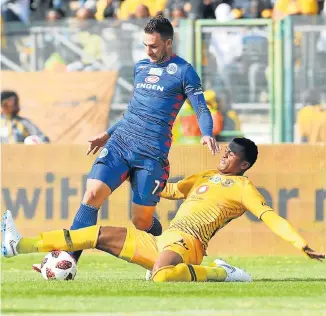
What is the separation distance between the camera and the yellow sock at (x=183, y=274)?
9.73m

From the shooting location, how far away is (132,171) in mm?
10836

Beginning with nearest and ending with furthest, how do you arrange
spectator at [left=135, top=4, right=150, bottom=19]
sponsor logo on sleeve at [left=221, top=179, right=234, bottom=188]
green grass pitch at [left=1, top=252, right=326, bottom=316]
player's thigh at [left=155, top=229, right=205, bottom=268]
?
green grass pitch at [left=1, top=252, right=326, bottom=316], player's thigh at [left=155, top=229, right=205, bottom=268], sponsor logo on sleeve at [left=221, top=179, right=234, bottom=188], spectator at [left=135, top=4, right=150, bottom=19]

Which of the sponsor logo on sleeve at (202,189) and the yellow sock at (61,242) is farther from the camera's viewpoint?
the sponsor logo on sleeve at (202,189)

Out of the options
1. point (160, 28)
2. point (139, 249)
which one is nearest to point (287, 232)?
point (139, 249)

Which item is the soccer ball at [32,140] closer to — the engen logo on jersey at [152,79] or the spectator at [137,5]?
the engen logo on jersey at [152,79]

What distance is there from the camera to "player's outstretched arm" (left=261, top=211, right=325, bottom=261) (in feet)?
31.4

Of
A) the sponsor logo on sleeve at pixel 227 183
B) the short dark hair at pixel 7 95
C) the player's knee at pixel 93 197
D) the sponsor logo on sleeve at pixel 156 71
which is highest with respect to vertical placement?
the sponsor logo on sleeve at pixel 156 71

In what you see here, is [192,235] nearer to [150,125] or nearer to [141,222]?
[141,222]

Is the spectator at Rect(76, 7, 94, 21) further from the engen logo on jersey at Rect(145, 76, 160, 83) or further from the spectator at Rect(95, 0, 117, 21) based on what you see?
the engen logo on jersey at Rect(145, 76, 160, 83)

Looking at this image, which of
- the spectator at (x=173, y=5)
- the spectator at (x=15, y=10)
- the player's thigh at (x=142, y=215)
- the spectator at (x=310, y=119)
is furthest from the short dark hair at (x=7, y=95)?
the player's thigh at (x=142, y=215)

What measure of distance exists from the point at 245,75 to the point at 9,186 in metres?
3.68

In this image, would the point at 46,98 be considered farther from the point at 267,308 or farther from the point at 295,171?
the point at 267,308

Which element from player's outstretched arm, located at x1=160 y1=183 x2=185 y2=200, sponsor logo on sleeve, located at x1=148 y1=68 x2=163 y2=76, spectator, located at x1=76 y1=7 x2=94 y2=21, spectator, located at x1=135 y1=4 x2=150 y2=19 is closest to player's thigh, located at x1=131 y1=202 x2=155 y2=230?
player's outstretched arm, located at x1=160 y1=183 x2=185 y2=200

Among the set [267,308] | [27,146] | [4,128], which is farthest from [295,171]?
[267,308]
